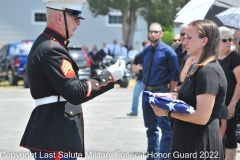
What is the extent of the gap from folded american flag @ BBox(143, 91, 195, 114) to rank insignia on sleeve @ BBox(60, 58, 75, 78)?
67cm

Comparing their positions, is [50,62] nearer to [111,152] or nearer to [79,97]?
[79,97]

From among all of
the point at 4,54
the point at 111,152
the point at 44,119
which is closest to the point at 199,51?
the point at 44,119

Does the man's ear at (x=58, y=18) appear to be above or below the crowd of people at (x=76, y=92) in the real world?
above

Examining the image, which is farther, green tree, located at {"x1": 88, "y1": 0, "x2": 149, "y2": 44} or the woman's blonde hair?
green tree, located at {"x1": 88, "y1": 0, "x2": 149, "y2": 44}

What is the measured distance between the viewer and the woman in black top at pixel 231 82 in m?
7.36

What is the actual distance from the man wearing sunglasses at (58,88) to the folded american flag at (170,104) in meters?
0.33

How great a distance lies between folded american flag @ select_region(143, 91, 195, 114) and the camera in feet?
14.3

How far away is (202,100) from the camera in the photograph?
4.33 metres

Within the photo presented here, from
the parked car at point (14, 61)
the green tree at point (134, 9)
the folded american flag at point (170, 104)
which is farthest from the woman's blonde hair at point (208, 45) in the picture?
the green tree at point (134, 9)

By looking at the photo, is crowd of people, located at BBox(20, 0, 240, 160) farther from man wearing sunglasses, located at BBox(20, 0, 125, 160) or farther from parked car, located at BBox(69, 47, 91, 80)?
parked car, located at BBox(69, 47, 91, 80)

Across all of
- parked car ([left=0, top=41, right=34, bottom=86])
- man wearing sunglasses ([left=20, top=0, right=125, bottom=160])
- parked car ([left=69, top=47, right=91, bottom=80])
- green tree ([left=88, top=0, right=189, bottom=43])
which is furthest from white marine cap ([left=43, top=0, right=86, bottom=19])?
green tree ([left=88, top=0, right=189, bottom=43])

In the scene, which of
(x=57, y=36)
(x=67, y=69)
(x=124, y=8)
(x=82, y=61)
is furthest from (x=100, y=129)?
(x=124, y=8)

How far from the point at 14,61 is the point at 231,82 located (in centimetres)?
1743

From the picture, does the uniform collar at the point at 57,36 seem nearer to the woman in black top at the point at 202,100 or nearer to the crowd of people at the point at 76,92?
the crowd of people at the point at 76,92
